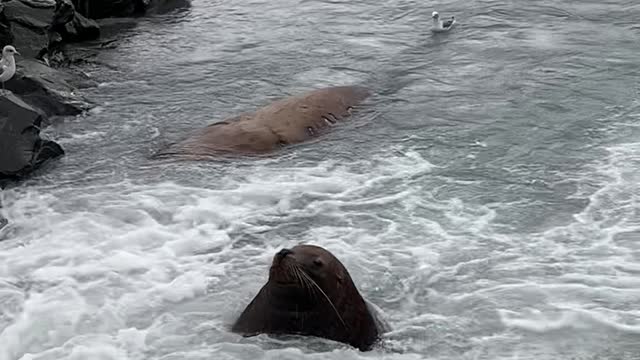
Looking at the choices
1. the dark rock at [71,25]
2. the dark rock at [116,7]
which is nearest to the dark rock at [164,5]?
the dark rock at [116,7]

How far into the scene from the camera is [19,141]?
870 cm

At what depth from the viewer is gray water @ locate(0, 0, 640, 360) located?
20.0 ft

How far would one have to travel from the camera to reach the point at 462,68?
11.9m

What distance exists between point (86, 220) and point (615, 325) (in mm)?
4010

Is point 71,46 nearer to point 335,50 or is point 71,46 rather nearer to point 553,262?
point 335,50

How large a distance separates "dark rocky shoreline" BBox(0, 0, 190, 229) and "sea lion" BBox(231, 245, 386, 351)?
9.55 feet

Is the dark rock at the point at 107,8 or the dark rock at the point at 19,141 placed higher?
the dark rock at the point at 19,141

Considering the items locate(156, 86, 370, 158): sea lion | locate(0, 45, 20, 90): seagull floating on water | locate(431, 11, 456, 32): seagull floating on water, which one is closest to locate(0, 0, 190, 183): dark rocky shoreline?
locate(0, 45, 20, 90): seagull floating on water

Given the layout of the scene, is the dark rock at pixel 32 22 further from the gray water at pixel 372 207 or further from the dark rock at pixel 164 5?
the dark rock at pixel 164 5

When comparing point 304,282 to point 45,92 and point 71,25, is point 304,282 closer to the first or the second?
point 45,92

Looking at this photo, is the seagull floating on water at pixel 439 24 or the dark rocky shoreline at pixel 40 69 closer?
the dark rocky shoreline at pixel 40 69

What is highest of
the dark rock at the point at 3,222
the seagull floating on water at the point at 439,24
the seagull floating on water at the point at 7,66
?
the seagull floating on water at the point at 7,66

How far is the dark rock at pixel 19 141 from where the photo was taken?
8578mm

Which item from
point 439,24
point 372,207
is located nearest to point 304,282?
point 372,207
